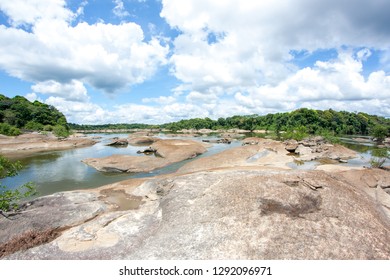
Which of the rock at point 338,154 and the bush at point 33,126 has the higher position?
the bush at point 33,126

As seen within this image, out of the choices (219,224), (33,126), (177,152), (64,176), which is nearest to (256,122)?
(33,126)

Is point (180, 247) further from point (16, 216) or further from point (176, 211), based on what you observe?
point (16, 216)

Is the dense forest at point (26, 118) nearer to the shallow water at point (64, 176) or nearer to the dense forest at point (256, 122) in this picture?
the dense forest at point (256, 122)

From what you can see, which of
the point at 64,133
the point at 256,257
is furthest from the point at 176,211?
the point at 64,133

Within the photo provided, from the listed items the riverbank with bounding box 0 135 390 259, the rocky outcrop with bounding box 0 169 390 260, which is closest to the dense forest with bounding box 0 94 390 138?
the riverbank with bounding box 0 135 390 259

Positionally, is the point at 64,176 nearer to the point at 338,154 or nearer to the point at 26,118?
the point at 338,154

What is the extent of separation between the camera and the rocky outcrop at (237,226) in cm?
1085

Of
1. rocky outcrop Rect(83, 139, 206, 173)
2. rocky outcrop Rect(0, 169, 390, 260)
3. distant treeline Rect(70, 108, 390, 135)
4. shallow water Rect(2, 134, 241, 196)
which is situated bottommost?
shallow water Rect(2, 134, 241, 196)

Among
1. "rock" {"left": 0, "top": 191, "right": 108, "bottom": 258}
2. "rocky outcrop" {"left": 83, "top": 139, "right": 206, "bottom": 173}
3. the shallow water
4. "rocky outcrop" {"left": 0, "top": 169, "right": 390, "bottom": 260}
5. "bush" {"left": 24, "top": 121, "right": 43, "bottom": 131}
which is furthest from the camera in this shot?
"bush" {"left": 24, "top": 121, "right": 43, "bottom": 131}

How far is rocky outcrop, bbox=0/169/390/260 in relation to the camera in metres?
10.9

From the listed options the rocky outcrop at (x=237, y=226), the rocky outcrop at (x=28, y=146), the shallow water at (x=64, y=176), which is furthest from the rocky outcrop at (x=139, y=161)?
the rocky outcrop at (x=28, y=146)

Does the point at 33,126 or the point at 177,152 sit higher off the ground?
the point at 33,126

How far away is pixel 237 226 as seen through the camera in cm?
1255

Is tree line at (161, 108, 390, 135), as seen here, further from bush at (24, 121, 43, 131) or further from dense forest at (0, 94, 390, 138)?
bush at (24, 121, 43, 131)
